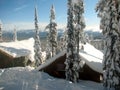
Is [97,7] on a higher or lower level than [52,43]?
higher

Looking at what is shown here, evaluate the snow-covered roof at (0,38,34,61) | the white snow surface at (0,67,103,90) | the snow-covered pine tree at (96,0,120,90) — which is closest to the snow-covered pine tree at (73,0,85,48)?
the snow-covered pine tree at (96,0,120,90)

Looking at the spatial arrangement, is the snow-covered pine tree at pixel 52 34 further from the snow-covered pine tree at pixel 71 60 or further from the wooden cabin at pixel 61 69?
the snow-covered pine tree at pixel 71 60

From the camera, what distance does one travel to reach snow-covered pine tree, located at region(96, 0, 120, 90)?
29.1 metres

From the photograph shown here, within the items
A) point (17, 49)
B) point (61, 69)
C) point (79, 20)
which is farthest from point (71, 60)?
point (17, 49)

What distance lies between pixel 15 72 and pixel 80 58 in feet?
36.2

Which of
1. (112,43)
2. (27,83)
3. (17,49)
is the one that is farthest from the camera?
(17,49)

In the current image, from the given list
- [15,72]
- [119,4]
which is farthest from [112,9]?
[15,72]

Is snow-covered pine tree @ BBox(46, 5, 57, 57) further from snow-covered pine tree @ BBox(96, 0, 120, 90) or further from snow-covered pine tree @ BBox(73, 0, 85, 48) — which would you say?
snow-covered pine tree @ BBox(96, 0, 120, 90)

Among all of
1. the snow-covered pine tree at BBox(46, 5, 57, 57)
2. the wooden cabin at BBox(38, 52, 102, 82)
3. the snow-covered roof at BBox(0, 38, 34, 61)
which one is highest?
the snow-covered pine tree at BBox(46, 5, 57, 57)

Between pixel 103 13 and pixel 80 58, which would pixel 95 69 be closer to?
pixel 80 58

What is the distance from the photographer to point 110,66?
29.6 m

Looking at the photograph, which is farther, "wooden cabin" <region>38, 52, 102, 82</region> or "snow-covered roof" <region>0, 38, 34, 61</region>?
"snow-covered roof" <region>0, 38, 34, 61</region>

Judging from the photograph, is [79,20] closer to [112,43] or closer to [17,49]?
[112,43]

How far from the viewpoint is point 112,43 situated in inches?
1160
